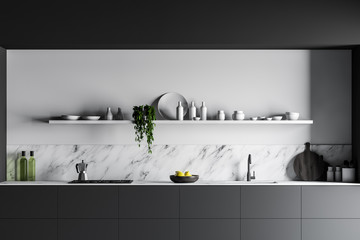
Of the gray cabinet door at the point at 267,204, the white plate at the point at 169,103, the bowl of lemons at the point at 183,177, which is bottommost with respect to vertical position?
the gray cabinet door at the point at 267,204

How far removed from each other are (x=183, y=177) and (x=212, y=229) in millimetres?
573

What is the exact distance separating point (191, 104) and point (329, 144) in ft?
5.06

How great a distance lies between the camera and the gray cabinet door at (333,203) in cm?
398

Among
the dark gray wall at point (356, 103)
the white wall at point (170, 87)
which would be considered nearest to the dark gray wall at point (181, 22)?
the dark gray wall at point (356, 103)

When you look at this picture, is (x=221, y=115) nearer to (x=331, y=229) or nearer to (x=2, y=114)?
(x=331, y=229)

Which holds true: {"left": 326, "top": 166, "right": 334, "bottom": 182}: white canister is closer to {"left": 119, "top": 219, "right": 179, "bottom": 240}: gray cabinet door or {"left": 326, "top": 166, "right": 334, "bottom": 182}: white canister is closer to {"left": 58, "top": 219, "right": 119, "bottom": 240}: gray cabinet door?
{"left": 119, "top": 219, "right": 179, "bottom": 240}: gray cabinet door

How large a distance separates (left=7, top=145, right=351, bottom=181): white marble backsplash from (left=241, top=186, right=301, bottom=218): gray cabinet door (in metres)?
0.49

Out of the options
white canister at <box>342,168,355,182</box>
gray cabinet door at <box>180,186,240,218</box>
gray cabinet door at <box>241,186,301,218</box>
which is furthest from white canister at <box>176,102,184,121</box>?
white canister at <box>342,168,355,182</box>

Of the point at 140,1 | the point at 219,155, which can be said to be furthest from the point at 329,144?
the point at 140,1

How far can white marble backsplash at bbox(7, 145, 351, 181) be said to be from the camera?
4.47 meters

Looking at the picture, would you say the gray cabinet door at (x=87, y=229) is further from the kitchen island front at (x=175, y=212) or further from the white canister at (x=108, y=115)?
the white canister at (x=108, y=115)

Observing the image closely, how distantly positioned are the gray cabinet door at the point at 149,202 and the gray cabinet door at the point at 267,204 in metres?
0.66

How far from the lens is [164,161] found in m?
4.48

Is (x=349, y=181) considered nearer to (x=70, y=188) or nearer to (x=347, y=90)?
(x=347, y=90)
